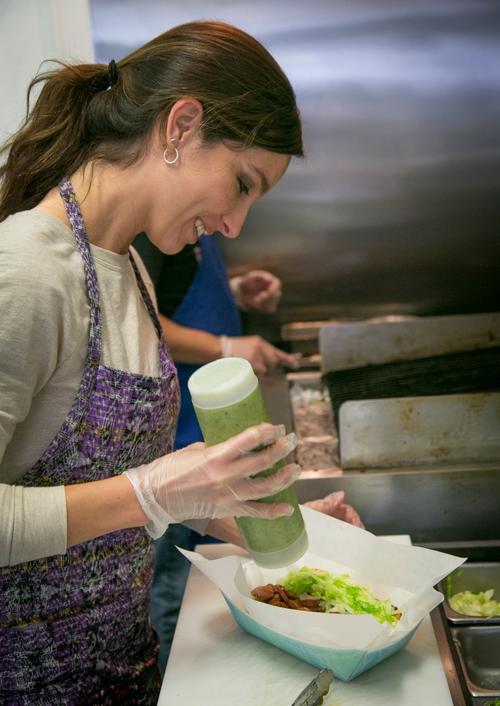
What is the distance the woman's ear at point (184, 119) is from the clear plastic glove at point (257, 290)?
1.80m

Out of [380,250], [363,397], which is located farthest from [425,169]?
[363,397]

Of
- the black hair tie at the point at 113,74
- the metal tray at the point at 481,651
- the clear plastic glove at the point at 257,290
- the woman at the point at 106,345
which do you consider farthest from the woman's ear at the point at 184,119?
the clear plastic glove at the point at 257,290

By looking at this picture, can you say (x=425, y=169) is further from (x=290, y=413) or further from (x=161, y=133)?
(x=161, y=133)

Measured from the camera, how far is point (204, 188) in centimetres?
145

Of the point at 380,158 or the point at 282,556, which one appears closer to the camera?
the point at 282,556

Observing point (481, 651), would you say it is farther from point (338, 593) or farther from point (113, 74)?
point (113, 74)

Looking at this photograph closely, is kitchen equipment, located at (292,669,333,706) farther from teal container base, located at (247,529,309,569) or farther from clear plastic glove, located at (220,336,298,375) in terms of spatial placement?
clear plastic glove, located at (220,336,298,375)

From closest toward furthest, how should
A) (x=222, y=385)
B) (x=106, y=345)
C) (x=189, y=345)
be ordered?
(x=222, y=385)
(x=106, y=345)
(x=189, y=345)

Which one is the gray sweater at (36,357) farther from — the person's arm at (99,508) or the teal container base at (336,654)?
the teal container base at (336,654)

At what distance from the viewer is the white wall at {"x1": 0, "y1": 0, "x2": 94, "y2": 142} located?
2.29 meters

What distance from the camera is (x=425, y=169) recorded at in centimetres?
305

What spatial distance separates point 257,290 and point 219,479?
2.03 m

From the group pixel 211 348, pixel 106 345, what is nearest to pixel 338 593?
pixel 106 345

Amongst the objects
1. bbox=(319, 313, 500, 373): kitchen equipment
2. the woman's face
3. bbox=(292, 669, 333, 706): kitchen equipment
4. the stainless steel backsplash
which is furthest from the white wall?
bbox=(292, 669, 333, 706): kitchen equipment
